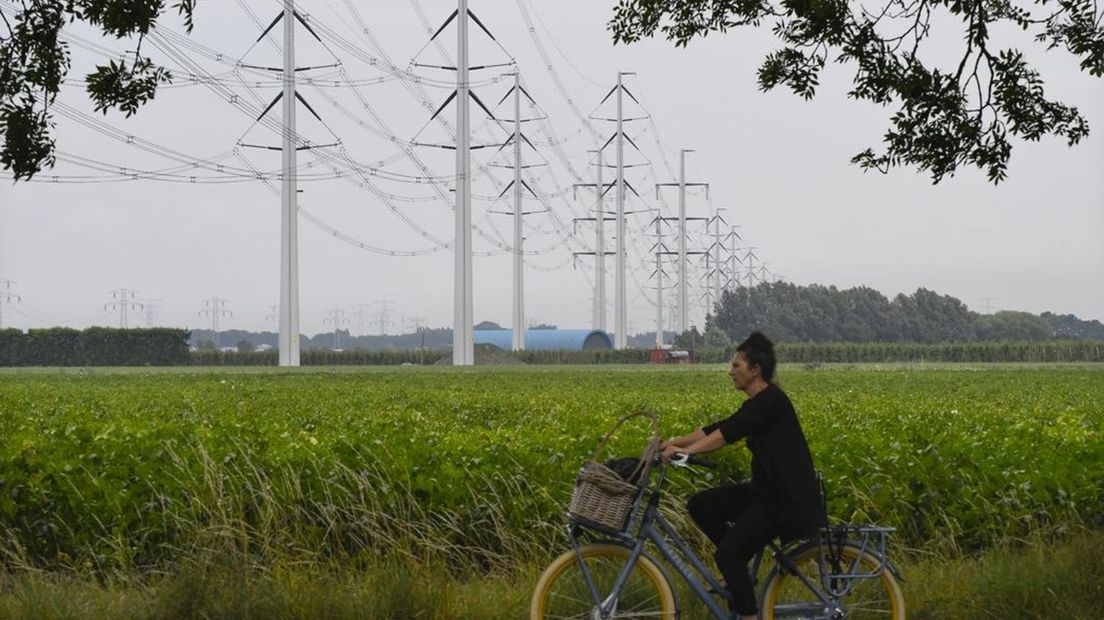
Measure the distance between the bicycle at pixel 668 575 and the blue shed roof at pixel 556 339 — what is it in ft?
417

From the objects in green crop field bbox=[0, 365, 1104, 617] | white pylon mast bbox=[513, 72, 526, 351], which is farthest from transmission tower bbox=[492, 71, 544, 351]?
green crop field bbox=[0, 365, 1104, 617]

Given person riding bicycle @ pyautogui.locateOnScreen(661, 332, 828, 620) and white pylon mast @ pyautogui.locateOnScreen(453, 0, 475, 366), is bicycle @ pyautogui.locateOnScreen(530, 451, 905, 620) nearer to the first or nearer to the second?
person riding bicycle @ pyautogui.locateOnScreen(661, 332, 828, 620)

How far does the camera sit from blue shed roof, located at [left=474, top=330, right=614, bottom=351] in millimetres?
142250

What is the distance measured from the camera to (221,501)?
39.5 feet

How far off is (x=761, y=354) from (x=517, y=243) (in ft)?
332

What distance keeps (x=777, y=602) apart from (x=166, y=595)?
444cm

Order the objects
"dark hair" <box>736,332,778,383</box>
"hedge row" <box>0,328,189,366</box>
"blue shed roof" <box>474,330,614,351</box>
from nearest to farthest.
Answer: "dark hair" <box>736,332,778,383</box> < "hedge row" <box>0,328,189,366</box> < "blue shed roof" <box>474,330,614,351</box>

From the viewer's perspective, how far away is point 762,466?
814 centimetres

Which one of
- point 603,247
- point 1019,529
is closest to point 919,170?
point 1019,529

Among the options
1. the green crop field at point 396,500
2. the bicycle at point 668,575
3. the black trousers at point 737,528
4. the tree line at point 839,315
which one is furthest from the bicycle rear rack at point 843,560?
the tree line at point 839,315

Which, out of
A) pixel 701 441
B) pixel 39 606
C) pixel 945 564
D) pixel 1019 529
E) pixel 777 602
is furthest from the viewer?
pixel 1019 529

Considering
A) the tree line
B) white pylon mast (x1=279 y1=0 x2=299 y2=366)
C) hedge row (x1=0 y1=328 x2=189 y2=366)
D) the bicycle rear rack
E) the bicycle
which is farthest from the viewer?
the tree line

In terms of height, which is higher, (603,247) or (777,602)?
(603,247)

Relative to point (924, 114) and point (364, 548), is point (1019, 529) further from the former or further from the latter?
point (364, 548)
